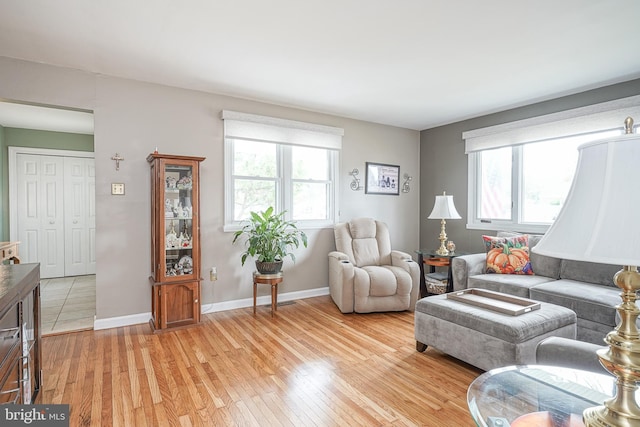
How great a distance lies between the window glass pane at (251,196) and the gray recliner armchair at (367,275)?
0.98 m

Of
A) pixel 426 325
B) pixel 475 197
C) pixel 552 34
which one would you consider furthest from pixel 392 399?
pixel 475 197

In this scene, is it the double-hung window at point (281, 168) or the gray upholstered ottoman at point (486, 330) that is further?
the double-hung window at point (281, 168)

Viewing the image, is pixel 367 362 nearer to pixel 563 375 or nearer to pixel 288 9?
pixel 563 375

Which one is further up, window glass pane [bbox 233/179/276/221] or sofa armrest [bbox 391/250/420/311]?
window glass pane [bbox 233/179/276/221]

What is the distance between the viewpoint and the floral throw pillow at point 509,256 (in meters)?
3.59

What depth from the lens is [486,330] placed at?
2252mm

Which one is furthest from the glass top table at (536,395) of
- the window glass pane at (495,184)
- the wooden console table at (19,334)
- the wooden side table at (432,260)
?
the window glass pane at (495,184)

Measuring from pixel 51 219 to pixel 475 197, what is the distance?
675cm

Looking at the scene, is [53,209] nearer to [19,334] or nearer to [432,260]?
[19,334]

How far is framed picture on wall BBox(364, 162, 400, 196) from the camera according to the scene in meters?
4.98

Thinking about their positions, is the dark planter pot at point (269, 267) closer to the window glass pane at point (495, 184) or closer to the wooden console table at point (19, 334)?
the wooden console table at point (19, 334)

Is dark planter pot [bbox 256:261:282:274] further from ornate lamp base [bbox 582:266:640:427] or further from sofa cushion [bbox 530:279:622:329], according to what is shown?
ornate lamp base [bbox 582:266:640:427]

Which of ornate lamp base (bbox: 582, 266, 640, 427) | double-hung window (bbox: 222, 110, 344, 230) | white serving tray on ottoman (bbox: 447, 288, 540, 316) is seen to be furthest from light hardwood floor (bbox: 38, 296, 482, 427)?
double-hung window (bbox: 222, 110, 344, 230)

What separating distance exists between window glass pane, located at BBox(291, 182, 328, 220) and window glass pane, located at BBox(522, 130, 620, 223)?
8.44 feet
